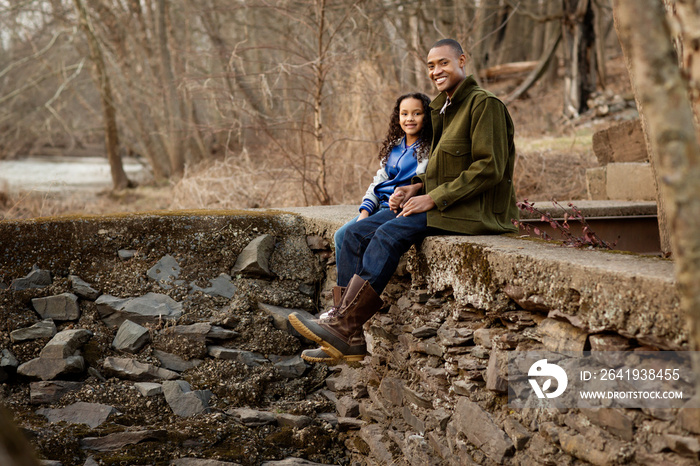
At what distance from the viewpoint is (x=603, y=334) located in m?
2.27

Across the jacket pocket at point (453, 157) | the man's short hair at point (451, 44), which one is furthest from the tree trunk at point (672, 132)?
the man's short hair at point (451, 44)

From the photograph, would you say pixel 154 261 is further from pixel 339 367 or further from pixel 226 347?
pixel 339 367

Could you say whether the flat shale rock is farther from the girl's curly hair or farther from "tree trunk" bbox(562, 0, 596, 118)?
"tree trunk" bbox(562, 0, 596, 118)

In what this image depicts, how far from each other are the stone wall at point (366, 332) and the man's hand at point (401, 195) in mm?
297

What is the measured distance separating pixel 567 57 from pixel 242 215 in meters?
9.90

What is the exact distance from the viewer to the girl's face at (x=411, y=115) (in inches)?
147

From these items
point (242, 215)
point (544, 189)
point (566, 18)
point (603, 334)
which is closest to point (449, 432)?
point (603, 334)

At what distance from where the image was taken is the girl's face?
3.74 meters

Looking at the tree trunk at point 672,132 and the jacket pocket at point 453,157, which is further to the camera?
the jacket pocket at point 453,157

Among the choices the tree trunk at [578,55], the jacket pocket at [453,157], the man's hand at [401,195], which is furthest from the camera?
the tree trunk at [578,55]

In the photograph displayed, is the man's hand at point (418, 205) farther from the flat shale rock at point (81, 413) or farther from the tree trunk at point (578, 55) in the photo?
the tree trunk at point (578, 55)

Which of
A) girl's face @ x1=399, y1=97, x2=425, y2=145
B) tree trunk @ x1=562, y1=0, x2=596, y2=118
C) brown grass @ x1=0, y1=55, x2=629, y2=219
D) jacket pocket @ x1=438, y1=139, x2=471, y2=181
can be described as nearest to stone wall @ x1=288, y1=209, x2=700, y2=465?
jacket pocket @ x1=438, y1=139, x2=471, y2=181

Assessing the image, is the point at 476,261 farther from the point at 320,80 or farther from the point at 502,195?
the point at 320,80

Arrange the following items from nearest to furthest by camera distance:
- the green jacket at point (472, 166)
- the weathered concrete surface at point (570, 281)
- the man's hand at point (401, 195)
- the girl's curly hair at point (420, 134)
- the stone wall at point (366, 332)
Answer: the weathered concrete surface at point (570, 281)
the stone wall at point (366, 332)
the green jacket at point (472, 166)
the man's hand at point (401, 195)
the girl's curly hair at point (420, 134)
